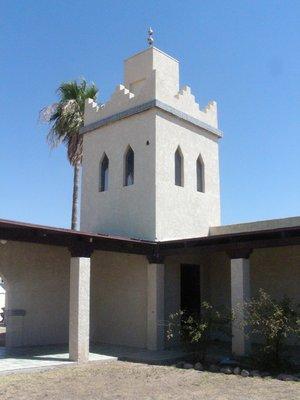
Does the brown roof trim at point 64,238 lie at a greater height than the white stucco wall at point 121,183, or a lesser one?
lesser

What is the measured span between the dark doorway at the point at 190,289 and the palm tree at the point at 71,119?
7972 millimetres

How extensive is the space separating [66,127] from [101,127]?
17.9ft

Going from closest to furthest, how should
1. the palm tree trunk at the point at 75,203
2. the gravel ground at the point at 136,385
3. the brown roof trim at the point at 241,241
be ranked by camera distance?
the gravel ground at the point at 136,385, the brown roof trim at the point at 241,241, the palm tree trunk at the point at 75,203

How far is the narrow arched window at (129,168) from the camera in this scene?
1595 centimetres

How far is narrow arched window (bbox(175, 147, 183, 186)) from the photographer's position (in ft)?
52.4

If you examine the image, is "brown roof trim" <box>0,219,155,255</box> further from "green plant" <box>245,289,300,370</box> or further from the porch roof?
"green plant" <box>245,289,300,370</box>

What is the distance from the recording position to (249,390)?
28.4ft

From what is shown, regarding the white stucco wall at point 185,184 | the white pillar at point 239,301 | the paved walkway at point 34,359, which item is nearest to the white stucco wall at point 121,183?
the white stucco wall at point 185,184

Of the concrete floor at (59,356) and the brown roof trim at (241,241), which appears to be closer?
the concrete floor at (59,356)

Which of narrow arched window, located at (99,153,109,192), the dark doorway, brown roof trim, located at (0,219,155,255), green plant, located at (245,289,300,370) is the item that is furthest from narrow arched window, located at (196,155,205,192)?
green plant, located at (245,289,300,370)

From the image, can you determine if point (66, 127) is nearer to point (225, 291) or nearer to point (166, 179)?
point (166, 179)

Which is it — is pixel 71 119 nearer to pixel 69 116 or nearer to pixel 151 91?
pixel 69 116

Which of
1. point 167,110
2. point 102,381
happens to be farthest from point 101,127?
point 102,381

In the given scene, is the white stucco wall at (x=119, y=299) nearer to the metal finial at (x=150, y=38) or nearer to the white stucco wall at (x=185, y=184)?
Result: the white stucco wall at (x=185, y=184)
